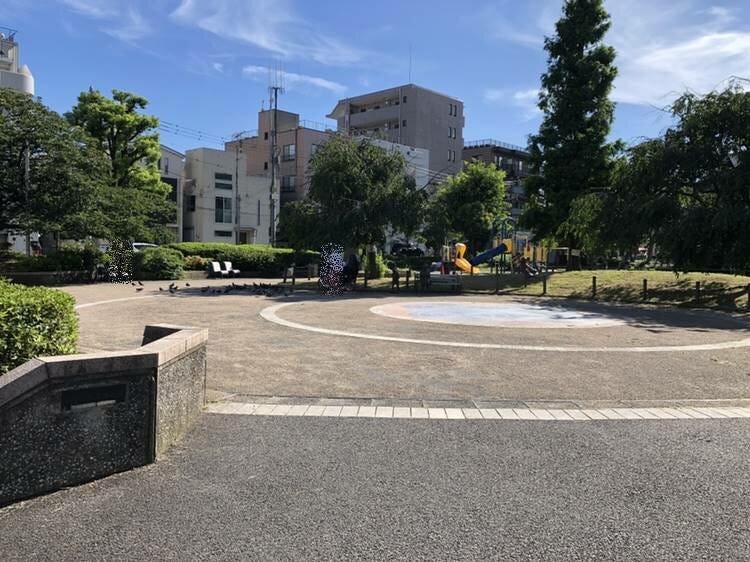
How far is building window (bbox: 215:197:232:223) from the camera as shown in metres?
54.9

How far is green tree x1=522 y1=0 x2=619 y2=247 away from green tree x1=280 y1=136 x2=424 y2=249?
26.3ft

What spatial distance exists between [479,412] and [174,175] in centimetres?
5324

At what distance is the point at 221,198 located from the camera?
181 ft

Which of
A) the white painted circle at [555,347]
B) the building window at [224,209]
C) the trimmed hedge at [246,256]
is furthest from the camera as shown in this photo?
the building window at [224,209]

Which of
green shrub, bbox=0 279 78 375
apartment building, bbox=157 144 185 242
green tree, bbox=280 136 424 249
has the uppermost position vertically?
apartment building, bbox=157 144 185 242

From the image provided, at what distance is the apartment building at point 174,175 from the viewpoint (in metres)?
52.2

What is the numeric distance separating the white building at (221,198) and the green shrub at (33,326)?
4886 centimetres

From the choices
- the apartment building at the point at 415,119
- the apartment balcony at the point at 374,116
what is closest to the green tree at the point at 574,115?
the apartment building at the point at 415,119

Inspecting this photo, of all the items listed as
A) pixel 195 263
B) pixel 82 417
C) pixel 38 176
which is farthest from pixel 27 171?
pixel 82 417

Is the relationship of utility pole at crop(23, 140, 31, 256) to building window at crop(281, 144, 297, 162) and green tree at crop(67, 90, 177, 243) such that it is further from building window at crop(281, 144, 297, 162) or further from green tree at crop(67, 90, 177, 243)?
building window at crop(281, 144, 297, 162)

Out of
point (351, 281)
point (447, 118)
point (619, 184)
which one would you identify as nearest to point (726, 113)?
point (619, 184)

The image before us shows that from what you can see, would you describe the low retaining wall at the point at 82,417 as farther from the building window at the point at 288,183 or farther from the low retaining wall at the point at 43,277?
the building window at the point at 288,183

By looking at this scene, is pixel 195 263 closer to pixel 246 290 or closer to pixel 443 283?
pixel 246 290

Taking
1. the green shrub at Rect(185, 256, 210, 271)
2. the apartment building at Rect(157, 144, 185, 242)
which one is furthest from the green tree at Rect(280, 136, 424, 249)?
the apartment building at Rect(157, 144, 185, 242)
